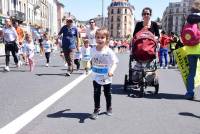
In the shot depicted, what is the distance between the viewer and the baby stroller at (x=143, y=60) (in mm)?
8188

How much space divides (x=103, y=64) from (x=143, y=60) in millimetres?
2392

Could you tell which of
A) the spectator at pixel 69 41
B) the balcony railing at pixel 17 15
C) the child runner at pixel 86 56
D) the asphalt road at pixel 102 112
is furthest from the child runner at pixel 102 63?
the balcony railing at pixel 17 15

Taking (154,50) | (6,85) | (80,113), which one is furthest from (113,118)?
(6,85)

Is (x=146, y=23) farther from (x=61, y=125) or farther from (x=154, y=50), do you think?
(x=61, y=125)

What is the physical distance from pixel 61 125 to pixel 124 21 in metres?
194

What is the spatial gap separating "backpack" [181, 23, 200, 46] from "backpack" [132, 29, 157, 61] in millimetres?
642

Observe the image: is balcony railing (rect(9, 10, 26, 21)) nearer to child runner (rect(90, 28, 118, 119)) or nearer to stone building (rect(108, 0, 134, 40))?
child runner (rect(90, 28, 118, 119))

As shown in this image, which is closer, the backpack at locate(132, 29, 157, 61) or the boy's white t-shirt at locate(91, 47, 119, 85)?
the boy's white t-shirt at locate(91, 47, 119, 85)

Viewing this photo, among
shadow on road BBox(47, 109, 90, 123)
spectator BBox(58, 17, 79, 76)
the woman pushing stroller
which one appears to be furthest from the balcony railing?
shadow on road BBox(47, 109, 90, 123)

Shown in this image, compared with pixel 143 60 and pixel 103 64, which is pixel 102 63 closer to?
pixel 103 64

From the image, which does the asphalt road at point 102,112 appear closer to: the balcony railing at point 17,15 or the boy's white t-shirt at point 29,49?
the boy's white t-shirt at point 29,49

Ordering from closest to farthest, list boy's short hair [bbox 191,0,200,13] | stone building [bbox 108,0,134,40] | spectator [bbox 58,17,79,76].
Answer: boy's short hair [bbox 191,0,200,13] < spectator [bbox 58,17,79,76] < stone building [bbox 108,0,134,40]

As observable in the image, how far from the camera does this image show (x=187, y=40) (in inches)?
314

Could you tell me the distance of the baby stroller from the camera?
8188 mm
